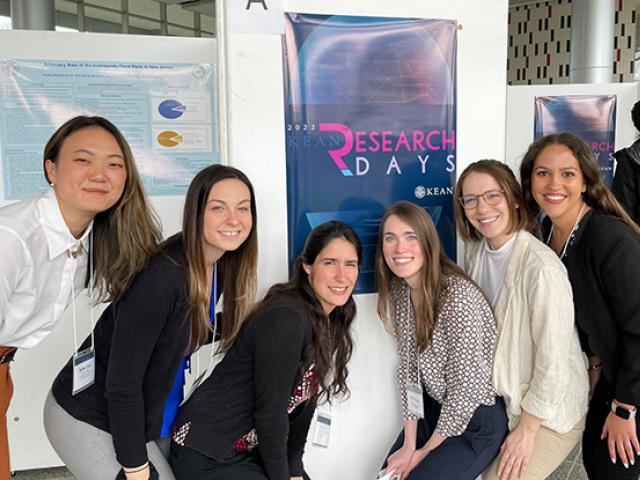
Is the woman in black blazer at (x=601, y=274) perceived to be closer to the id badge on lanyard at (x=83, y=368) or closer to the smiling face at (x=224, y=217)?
the smiling face at (x=224, y=217)

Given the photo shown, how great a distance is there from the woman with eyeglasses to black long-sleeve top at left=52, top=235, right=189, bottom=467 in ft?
3.23

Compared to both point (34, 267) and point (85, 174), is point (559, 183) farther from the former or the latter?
point (34, 267)

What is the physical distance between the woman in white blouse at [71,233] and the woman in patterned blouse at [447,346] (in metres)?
0.78

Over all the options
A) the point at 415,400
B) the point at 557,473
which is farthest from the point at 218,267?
the point at 557,473

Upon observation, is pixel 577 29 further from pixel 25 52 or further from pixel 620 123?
pixel 25 52

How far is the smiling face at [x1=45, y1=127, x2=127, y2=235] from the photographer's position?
1475 mm

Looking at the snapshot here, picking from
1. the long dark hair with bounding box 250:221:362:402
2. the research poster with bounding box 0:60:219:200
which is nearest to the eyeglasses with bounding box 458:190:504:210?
the long dark hair with bounding box 250:221:362:402

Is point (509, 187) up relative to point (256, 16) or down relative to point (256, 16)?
down

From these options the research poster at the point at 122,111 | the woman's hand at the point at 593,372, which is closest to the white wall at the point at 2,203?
the research poster at the point at 122,111

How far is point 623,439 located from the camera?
174cm

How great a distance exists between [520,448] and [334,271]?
82 cm

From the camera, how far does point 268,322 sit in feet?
5.14

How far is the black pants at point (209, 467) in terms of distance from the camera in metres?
1.59

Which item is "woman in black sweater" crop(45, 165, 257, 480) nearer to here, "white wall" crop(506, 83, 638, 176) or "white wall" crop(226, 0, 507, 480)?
"white wall" crop(226, 0, 507, 480)
